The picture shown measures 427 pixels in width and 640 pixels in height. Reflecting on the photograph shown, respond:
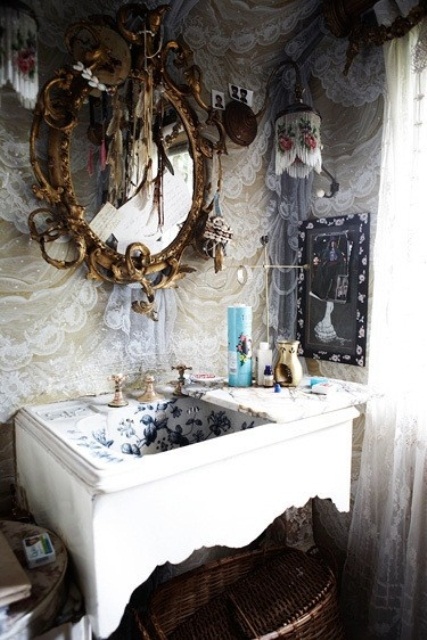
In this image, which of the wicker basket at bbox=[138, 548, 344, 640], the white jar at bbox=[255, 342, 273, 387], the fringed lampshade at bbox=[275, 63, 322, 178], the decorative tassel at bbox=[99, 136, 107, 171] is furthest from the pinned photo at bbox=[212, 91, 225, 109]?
the wicker basket at bbox=[138, 548, 344, 640]

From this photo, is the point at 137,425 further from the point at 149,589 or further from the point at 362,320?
the point at 362,320


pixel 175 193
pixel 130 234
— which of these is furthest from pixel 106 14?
pixel 130 234

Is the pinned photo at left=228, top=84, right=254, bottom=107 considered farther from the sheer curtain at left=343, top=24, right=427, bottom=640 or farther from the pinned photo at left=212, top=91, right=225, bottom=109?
the sheer curtain at left=343, top=24, right=427, bottom=640

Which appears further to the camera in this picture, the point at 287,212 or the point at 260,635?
the point at 287,212

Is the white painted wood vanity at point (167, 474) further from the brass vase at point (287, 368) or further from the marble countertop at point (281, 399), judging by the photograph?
the brass vase at point (287, 368)

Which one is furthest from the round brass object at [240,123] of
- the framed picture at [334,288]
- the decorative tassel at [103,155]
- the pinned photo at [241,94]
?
the decorative tassel at [103,155]

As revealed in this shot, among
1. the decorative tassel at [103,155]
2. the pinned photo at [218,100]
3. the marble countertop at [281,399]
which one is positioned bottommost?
the marble countertop at [281,399]

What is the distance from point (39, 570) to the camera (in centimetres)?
98

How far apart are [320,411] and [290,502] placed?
0.28 m

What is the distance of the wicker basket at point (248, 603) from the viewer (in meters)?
1.46

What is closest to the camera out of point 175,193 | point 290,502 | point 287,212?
point 290,502

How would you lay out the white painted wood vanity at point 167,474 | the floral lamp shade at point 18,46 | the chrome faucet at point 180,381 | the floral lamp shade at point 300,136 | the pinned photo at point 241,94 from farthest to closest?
the pinned photo at point 241,94 < the floral lamp shade at point 300,136 < the chrome faucet at point 180,381 < the floral lamp shade at point 18,46 < the white painted wood vanity at point 167,474

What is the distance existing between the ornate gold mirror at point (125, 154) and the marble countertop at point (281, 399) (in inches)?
15.3

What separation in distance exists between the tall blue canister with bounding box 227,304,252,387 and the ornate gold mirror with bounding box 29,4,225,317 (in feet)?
0.92
